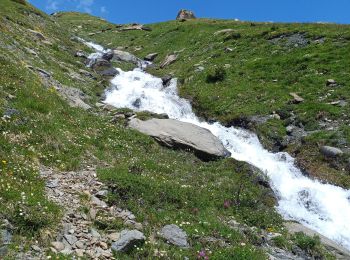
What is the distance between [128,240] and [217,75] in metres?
29.8

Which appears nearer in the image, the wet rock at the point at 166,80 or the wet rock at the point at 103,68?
the wet rock at the point at 166,80

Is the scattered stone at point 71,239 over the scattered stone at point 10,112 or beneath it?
beneath

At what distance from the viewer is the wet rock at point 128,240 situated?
12477 millimetres

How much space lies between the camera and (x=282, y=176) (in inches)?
958

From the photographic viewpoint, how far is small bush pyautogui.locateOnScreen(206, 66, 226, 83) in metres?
40.3

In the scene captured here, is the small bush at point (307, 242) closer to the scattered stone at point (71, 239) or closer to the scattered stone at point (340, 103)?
the scattered stone at point (71, 239)

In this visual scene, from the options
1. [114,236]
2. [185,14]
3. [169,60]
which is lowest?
[114,236]

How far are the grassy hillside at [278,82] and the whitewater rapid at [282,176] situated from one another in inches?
35.8

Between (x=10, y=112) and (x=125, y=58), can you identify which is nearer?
(x=10, y=112)

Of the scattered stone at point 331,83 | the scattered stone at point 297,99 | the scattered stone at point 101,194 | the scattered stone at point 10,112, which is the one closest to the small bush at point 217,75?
the scattered stone at point 297,99

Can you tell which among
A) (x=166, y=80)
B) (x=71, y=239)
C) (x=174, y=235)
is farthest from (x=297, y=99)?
(x=71, y=239)

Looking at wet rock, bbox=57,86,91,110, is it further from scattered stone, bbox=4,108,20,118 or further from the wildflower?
the wildflower

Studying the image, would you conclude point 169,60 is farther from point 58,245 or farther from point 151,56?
point 58,245

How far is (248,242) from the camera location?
50.1 feet
